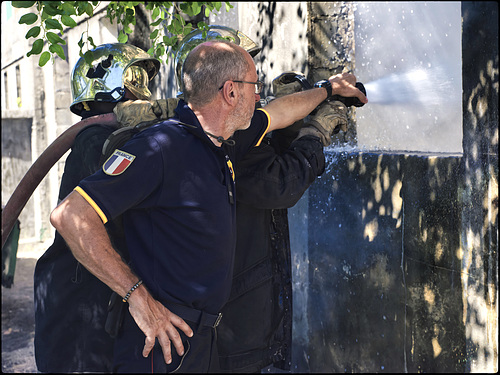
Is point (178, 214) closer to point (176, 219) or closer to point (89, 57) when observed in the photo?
point (176, 219)

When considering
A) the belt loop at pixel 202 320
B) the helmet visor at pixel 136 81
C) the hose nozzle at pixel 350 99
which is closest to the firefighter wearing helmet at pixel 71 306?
the helmet visor at pixel 136 81

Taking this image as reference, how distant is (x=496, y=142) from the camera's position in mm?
2910

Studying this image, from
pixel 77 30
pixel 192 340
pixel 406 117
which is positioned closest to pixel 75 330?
pixel 192 340

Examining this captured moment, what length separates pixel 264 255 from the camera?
281 cm

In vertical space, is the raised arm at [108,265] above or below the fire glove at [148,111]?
below

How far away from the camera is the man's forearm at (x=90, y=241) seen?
6.84 ft

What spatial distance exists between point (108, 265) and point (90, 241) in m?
0.11

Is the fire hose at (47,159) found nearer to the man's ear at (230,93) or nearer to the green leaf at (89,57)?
the green leaf at (89,57)

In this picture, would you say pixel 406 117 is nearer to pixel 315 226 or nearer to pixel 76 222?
pixel 315 226

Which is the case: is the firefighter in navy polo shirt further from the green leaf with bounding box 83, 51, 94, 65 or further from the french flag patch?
the green leaf with bounding box 83, 51, 94, 65

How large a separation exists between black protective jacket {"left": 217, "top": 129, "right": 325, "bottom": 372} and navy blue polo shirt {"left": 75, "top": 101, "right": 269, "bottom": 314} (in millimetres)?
326

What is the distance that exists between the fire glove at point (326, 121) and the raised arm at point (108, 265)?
1.10 m

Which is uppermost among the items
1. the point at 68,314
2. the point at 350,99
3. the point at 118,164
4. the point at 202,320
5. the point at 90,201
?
the point at 350,99

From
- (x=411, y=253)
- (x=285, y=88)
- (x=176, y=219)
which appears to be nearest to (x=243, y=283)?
(x=176, y=219)
